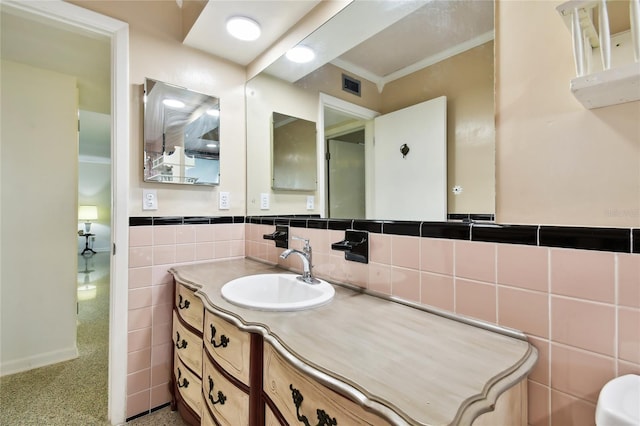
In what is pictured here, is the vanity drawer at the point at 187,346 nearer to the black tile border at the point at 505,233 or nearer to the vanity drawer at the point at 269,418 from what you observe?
the vanity drawer at the point at 269,418

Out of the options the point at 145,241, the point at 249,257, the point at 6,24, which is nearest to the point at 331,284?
the point at 249,257

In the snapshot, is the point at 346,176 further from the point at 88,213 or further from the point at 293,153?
the point at 88,213

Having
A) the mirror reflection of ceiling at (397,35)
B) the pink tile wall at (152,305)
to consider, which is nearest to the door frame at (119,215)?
the pink tile wall at (152,305)

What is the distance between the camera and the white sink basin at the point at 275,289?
118 centimetres

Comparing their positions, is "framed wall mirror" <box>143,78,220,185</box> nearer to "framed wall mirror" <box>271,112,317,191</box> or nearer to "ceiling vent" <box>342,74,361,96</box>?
"framed wall mirror" <box>271,112,317,191</box>

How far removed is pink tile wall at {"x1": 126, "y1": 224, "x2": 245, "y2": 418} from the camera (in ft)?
5.07

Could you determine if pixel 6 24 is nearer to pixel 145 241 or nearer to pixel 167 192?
pixel 167 192

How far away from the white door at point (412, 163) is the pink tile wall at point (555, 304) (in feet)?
A: 0.60

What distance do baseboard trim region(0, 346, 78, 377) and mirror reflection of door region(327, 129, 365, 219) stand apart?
2.36 m

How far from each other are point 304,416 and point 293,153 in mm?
1456

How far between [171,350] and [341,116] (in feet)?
5.44

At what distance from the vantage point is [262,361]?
85cm

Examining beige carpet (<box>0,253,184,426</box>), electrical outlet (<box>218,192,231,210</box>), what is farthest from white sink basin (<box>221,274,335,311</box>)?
beige carpet (<box>0,253,184,426</box>)

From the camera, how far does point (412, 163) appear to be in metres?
1.17
